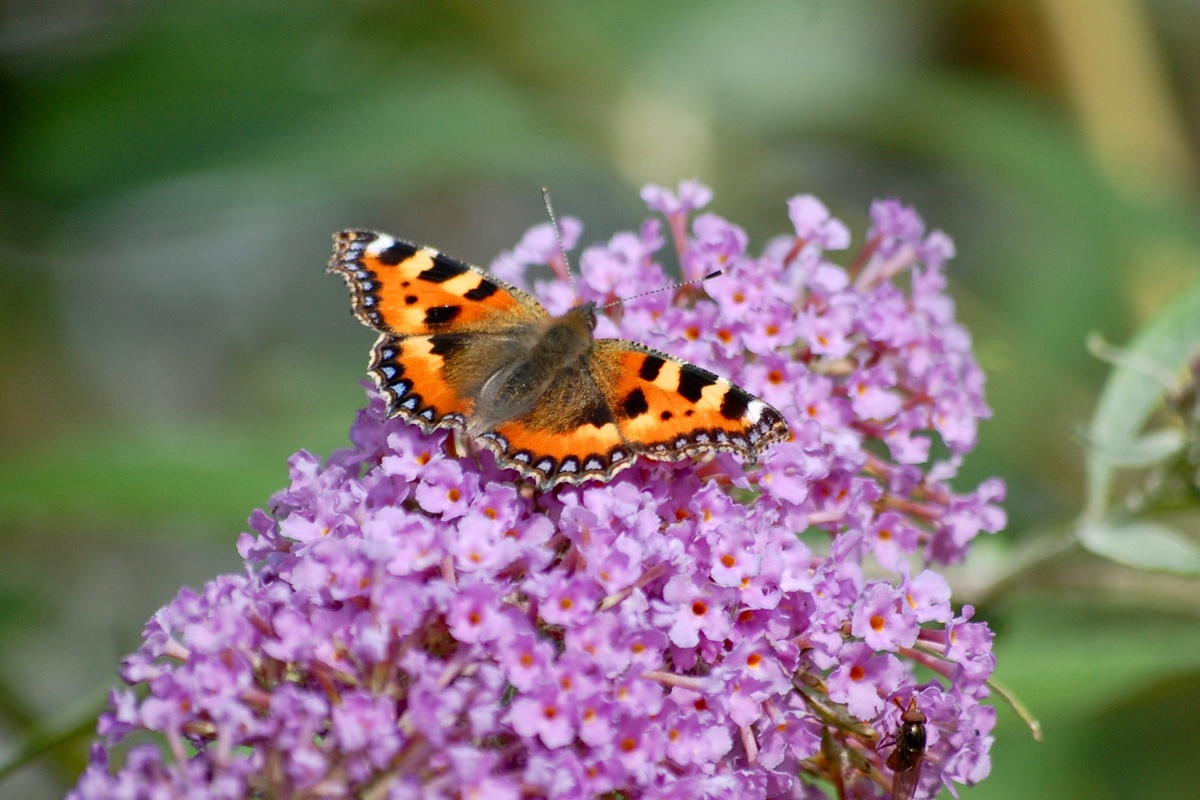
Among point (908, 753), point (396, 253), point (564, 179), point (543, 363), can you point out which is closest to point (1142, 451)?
point (908, 753)

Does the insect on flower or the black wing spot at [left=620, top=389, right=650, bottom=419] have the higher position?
the black wing spot at [left=620, top=389, right=650, bottom=419]

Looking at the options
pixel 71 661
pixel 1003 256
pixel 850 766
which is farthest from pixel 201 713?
pixel 1003 256

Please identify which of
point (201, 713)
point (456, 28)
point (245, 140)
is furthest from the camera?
point (456, 28)

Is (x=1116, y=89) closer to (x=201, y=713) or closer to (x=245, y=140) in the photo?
(x=245, y=140)

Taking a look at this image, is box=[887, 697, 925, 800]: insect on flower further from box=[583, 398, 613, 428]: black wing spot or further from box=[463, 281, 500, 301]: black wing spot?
box=[463, 281, 500, 301]: black wing spot

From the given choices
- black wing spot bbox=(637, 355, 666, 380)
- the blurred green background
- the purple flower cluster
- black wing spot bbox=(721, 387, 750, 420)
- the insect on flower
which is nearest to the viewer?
the purple flower cluster

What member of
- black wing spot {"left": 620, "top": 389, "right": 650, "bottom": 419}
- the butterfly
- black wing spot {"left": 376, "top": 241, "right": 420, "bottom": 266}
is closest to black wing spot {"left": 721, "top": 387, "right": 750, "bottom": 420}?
the butterfly

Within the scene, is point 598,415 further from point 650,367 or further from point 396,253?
point 396,253
